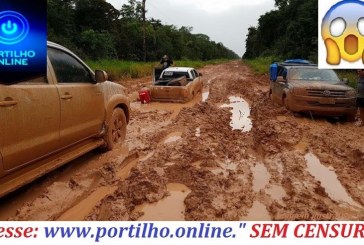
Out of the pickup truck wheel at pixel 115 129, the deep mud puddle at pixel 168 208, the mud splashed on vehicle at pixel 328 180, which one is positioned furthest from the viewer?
the pickup truck wheel at pixel 115 129

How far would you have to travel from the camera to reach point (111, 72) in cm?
2269

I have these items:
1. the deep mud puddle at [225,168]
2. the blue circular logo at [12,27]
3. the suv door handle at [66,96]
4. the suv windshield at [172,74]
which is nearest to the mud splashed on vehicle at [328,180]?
the deep mud puddle at [225,168]

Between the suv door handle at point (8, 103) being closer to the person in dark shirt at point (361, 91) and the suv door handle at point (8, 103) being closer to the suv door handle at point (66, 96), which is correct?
the suv door handle at point (66, 96)

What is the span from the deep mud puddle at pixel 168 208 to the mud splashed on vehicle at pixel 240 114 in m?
4.64

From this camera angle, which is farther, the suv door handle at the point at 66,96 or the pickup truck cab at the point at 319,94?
the pickup truck cab at the point at 319,94

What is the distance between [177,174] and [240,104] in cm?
890

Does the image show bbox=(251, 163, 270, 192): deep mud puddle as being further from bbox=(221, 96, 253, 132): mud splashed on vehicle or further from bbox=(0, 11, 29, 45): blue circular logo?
bbox=(0, 11, 29, 45): blue circular logo

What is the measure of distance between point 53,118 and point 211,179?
2402 mm

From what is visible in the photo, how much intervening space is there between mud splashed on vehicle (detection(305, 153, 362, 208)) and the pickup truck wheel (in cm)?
356

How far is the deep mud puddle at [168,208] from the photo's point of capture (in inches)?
170

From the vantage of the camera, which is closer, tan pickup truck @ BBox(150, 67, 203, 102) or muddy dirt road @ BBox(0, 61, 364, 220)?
muddy dirt road @ BBox(0, 61, 364, 220)

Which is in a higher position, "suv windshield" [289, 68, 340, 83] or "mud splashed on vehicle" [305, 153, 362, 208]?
"suv windshield" [289, 68, 340, 83]

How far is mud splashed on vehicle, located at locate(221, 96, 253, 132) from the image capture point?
384 inches

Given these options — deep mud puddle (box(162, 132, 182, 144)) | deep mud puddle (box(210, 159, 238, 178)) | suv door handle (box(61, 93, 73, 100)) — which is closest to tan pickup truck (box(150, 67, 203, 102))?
deep mud puddle (box(162, 132, 182, 144))
